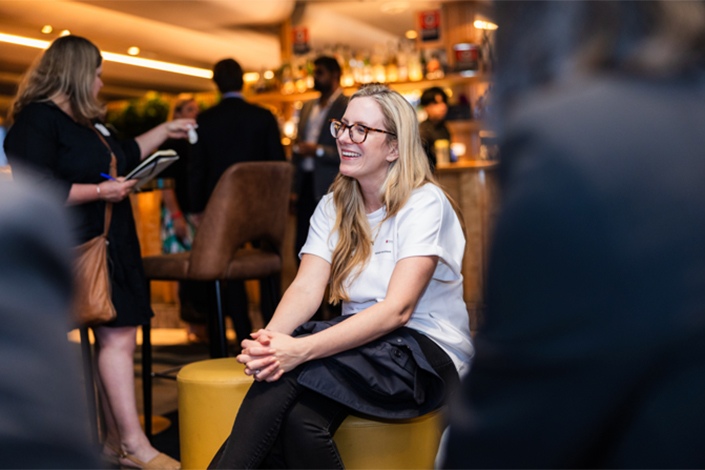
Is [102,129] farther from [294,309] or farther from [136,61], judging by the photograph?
[136,61]

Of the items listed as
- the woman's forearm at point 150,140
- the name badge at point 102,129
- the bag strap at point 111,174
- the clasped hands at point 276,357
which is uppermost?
the name badge at point 102,129

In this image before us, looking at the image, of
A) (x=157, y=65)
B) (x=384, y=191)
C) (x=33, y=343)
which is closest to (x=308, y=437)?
(x=384, y=191)

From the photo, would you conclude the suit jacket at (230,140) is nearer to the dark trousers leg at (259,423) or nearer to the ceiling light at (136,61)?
the dark trousers leg at (259,423)

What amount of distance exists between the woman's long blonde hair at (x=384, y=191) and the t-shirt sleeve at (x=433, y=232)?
0.18 ft

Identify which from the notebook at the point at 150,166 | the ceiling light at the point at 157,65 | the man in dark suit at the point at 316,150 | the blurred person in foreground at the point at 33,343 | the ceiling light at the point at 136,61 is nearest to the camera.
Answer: the blurred person in foreground at the point at 33,343

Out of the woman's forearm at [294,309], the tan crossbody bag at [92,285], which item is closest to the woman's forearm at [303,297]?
the woman's forearm at [294,309]

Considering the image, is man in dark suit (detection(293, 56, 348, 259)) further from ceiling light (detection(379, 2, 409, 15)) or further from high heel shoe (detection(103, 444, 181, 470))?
ceiling light (detection(379, 2, 409, 15))

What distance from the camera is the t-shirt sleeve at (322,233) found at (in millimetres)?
1797

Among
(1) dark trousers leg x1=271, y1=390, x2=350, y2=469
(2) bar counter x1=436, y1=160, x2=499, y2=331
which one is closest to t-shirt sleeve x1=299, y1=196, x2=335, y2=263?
(1) dark trousers leg x1=271, y1=390, x2=350, y2=469

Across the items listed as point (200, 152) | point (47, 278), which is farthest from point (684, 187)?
point (200, 152)

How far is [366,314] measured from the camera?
1501 millimetres

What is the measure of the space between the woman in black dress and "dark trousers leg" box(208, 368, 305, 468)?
2.94 feet

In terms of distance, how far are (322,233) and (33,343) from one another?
134 cm

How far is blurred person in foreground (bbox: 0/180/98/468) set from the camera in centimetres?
49
